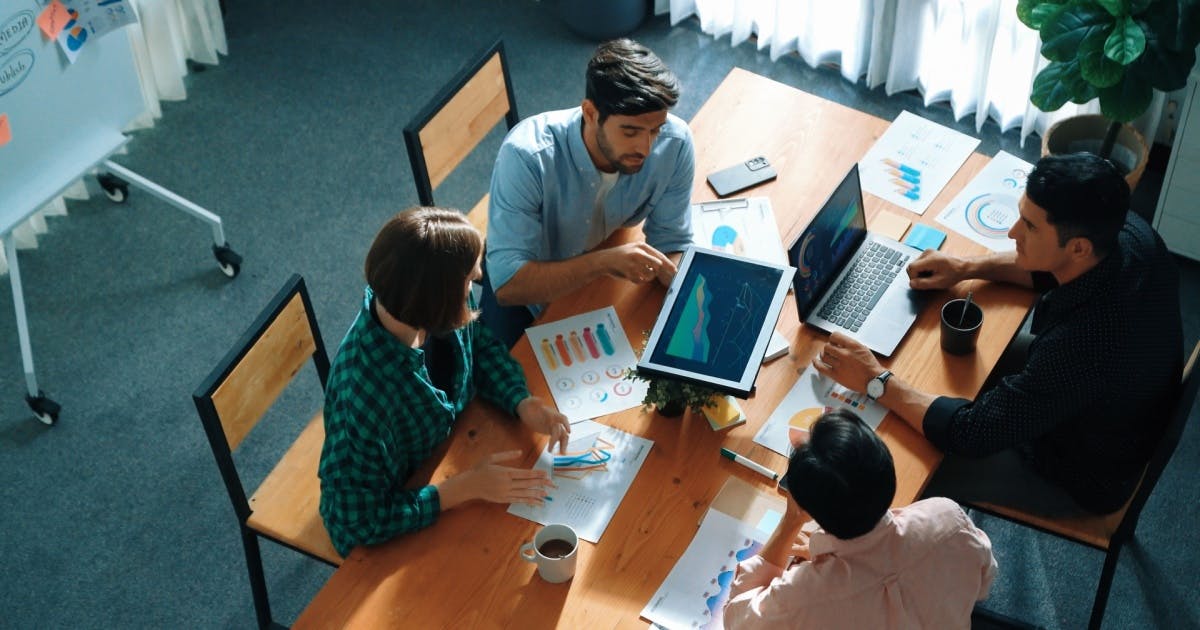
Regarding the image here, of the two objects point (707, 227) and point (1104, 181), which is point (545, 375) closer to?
point (707, 227)

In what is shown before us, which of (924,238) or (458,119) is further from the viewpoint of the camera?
(458,119)

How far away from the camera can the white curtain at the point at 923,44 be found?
12.6ft

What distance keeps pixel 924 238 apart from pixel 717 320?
2.16ft

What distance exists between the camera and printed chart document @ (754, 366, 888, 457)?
2.33m

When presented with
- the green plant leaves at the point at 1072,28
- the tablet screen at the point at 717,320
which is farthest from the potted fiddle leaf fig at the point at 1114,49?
the tablet screen at the point at 717,320

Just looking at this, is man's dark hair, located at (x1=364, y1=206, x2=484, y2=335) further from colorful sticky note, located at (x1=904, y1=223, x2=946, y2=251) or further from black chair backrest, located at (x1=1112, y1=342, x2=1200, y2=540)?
black chair backrest, located at (x1=1112, y1=342, x2=1200, y2=540)

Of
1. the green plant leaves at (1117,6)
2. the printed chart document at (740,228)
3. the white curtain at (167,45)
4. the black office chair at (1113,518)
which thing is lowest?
the white curtain at (167,45)

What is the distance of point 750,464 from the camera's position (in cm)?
228

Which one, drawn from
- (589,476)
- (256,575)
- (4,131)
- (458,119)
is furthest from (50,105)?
(589,476)

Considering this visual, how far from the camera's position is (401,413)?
2211mm

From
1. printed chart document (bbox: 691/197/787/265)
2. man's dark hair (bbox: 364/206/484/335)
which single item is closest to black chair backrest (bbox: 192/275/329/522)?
man's dark hair (bbox: 364/206/484/335)

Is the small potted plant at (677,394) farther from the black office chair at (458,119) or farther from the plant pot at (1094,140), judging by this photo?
the plant pot at (1094,140)

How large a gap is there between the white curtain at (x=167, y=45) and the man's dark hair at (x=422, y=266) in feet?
7.54

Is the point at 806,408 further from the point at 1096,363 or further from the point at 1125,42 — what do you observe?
the point at 1125,42
